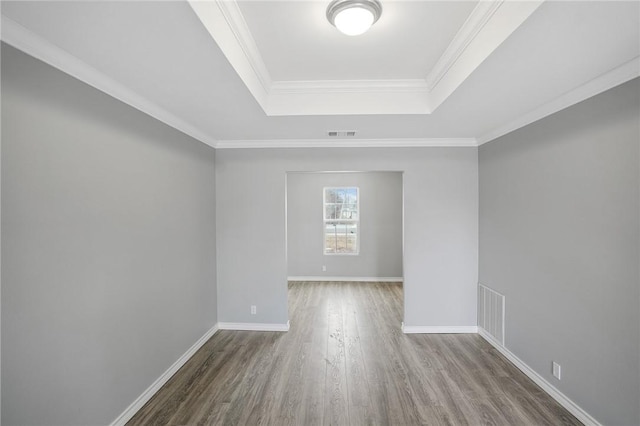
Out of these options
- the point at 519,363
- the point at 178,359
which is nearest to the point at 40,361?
the point at 178,359

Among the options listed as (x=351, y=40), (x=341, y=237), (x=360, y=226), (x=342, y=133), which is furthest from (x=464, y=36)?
(x=341, y=237)

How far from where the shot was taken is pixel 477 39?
171 centimetres

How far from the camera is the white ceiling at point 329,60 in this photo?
52.0 inches

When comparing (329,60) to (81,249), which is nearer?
(81,249)

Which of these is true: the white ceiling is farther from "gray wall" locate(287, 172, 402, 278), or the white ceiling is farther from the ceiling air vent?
"gray wall" locate(287, 172, 402, 278)

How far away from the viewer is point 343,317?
168 inches

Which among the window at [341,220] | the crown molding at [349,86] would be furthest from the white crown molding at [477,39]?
the window at [341,220]

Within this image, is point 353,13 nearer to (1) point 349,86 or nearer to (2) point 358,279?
(1) point 349,86

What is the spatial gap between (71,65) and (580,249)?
11.8 feet

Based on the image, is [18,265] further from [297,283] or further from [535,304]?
[297,283]

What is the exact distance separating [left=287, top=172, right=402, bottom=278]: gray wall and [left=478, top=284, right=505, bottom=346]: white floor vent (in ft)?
9.62

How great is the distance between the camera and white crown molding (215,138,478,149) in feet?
11.7

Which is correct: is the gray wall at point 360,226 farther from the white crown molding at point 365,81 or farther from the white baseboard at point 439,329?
the white crown molding at point 365,81

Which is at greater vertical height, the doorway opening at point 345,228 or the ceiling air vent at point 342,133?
the ceiling air vent at point 342,133
